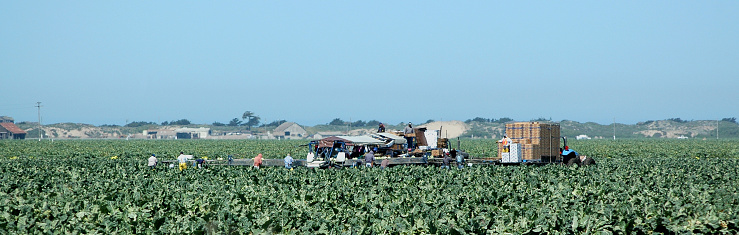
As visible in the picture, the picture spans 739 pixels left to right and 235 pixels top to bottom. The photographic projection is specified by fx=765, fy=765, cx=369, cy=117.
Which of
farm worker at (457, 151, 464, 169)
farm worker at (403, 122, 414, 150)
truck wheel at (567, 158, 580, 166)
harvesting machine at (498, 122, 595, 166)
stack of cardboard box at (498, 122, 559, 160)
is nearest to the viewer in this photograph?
harvesting machine at (498, 122, 595, 166)

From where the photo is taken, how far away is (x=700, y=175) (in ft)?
90.2

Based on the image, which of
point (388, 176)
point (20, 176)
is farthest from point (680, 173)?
point (20, 176)

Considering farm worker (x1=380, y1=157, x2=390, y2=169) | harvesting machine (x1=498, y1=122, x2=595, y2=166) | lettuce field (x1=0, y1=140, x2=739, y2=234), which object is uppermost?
harvesting machine (x1=498, y1=122, x2=595, y2=166)

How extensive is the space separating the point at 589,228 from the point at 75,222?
9050 mm

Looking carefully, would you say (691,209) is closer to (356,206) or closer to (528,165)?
(356,206)

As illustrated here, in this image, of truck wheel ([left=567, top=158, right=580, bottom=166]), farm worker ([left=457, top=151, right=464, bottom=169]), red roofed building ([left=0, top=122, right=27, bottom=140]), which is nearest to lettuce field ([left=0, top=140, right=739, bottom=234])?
farm worker ([left=457, top=151, right=464, bottom=169])

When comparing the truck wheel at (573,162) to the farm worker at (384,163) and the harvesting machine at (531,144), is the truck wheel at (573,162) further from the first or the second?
the farm worker at (384,163)

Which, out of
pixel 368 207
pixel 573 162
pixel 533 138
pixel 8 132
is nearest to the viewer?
pixel 368 207

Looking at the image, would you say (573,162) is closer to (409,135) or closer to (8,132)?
(409,135)

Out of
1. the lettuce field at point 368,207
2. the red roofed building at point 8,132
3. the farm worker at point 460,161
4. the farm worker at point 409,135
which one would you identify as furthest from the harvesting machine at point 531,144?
the red roofed building at point 8,132

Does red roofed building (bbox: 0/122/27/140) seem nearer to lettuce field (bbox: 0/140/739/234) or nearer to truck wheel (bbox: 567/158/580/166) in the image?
lettuce field (bbox: 0/140/739/234)

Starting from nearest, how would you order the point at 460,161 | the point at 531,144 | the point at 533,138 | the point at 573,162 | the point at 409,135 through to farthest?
the point at 531,144
the point at 533,138
the point at 460,161
the point at 573,162
the point at 409,135

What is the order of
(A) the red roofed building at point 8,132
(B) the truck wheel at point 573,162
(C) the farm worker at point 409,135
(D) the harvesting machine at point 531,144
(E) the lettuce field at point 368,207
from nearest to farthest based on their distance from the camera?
1. (E) the lettuce field at point 368,207
2. (D) the harvesting machine at point 531,144
3. (B) the truck wheel at point 573,162
4. (C) the farm worker at point 409,135
5. (A) the red roofed building at point 8,132

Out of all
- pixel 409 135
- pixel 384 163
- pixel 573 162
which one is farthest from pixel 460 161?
pixel 573 162
